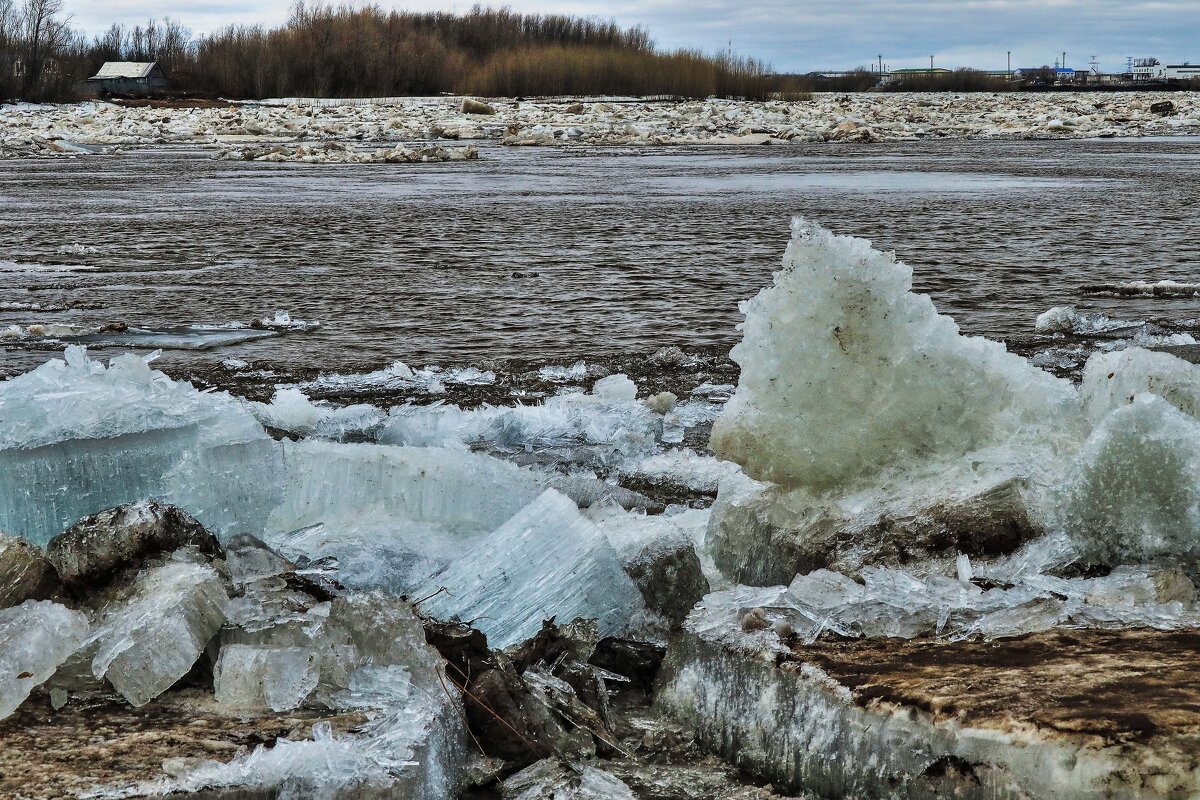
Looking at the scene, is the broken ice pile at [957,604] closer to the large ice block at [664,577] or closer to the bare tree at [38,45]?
the large ice block at [664,577]

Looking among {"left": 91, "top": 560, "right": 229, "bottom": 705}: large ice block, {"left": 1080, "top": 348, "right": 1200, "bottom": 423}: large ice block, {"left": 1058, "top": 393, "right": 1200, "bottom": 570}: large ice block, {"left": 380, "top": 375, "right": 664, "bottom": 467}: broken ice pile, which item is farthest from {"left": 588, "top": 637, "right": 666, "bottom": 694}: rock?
{"left": 380, "top": 375, "right": 664, "bottom": 467}: broken ice pile

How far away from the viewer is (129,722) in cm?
185

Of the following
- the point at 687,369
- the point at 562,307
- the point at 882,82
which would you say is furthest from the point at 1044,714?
the point at 882,82

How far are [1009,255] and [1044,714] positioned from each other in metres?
7.62

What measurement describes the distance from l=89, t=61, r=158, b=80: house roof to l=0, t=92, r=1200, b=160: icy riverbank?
20004 mm

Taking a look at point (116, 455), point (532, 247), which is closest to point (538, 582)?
point (116, 455)

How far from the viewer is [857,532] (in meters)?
2.50

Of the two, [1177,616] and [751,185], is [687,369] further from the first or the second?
[751,185]

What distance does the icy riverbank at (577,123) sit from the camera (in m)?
28.1

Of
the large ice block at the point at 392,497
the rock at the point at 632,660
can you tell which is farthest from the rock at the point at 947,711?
the large ice block at the point at 392,497

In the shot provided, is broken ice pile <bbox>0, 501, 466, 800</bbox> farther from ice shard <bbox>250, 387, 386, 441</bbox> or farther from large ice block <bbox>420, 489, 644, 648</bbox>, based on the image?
ice shard <bbox>250, 387, 386, 441</bbox>

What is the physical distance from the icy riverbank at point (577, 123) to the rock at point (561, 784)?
22837 millimetres

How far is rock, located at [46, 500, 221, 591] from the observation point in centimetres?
220

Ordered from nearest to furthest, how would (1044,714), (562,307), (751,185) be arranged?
(1044,714)
(562,307)
(751,185)
